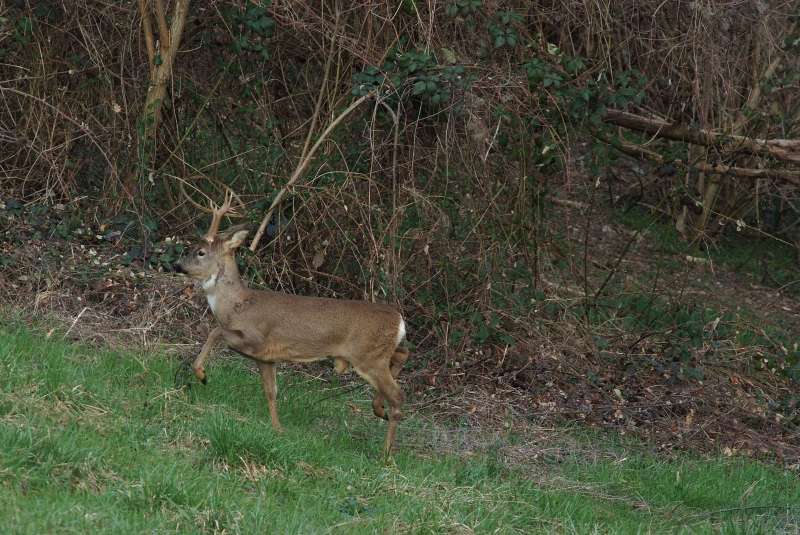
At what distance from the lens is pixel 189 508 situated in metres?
4.80

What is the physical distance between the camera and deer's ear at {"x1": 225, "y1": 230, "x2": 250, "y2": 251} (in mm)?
7227

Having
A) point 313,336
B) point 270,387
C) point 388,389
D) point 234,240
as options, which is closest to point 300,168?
point 234,240

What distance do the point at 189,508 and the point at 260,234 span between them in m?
4.02

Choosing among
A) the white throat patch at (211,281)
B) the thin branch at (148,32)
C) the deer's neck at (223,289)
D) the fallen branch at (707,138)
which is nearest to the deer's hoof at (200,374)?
the deer's neck at (223,289)

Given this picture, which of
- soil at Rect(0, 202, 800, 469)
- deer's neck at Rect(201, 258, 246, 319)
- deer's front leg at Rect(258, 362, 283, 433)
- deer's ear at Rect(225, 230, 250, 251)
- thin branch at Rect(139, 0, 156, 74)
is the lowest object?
soil at Rect(0, 202, 800, 469)

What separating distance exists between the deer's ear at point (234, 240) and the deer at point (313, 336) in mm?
243

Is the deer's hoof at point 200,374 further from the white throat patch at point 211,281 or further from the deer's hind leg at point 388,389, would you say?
the deer's hind leg at point 388,389

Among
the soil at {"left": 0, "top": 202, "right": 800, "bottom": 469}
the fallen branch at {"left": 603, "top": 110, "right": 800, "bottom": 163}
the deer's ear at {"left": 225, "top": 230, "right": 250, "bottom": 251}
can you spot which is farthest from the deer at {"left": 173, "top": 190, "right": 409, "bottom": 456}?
the fallen branch at {"left": 603, "top": 110, "right": 800, "bottom": 163}

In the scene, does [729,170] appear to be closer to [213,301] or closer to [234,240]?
[234,240]

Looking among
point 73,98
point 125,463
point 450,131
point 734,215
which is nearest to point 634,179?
point 734,215

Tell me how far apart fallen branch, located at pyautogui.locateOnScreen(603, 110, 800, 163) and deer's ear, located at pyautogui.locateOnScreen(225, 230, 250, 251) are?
3.47 metres

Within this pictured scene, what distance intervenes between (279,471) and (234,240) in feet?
6.71

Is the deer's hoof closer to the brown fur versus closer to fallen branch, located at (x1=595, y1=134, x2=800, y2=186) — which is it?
the brown fur

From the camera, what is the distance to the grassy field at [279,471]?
4805 mm
